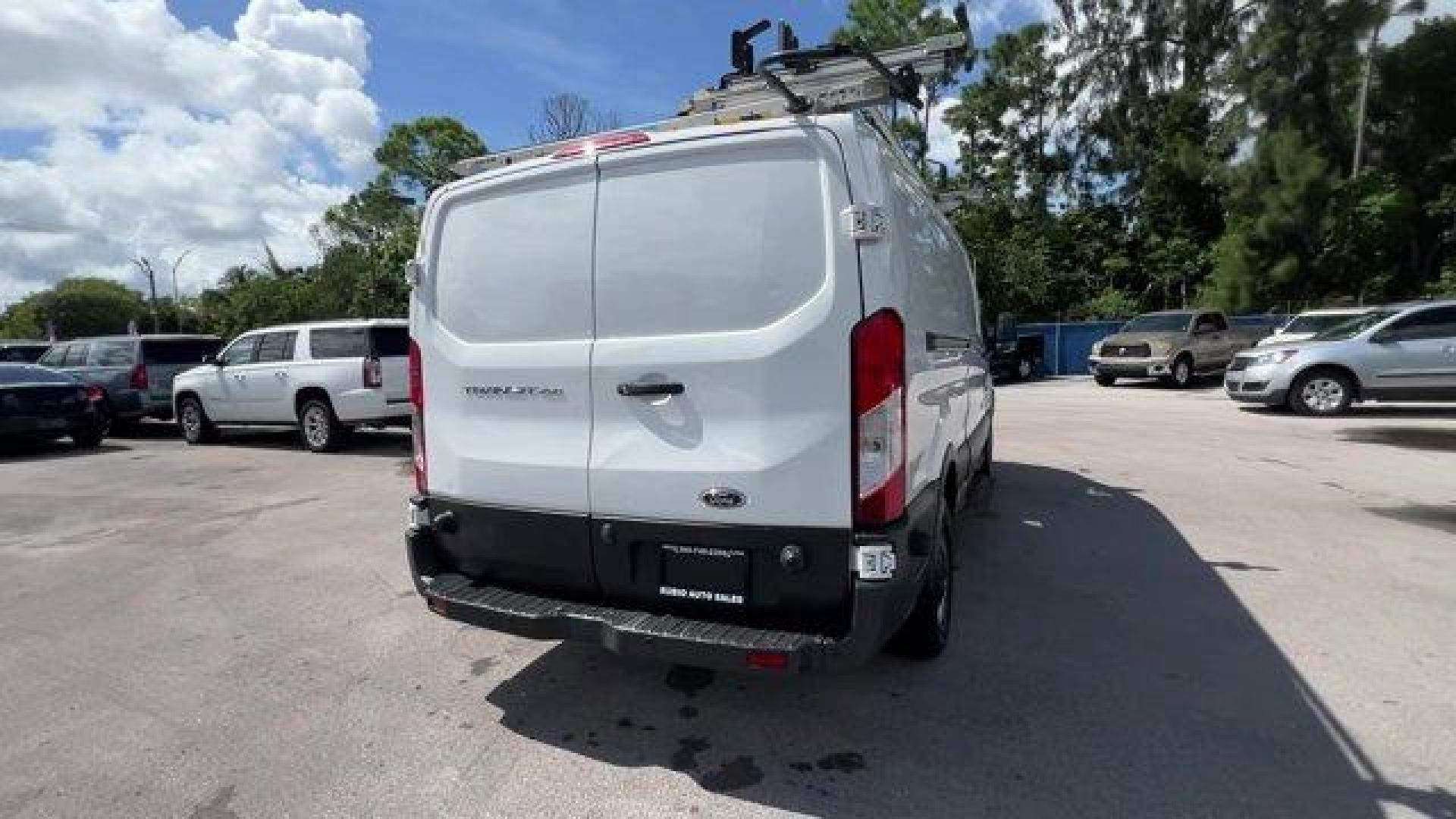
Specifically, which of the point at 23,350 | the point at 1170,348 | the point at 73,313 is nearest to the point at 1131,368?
the point at 1170,348

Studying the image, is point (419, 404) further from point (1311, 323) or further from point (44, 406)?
point (1311, 323)

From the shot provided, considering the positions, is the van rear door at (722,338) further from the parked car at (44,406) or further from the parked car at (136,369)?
the parked car at (136,369)

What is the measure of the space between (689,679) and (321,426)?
30.9ft

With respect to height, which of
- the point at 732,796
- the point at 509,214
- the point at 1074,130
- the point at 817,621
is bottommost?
the point at 732,796

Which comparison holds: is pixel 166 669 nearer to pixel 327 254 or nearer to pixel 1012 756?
pixel 1012 756

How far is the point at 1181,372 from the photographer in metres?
18.9

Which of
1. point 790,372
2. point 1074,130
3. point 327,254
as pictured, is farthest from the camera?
point 327,254

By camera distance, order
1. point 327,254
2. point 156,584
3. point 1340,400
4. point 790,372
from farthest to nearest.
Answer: point 327,254, point 1340,400, point 156,584, point 790,372

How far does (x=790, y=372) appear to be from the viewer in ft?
9.14

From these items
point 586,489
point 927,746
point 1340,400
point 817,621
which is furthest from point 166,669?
point 1340,400

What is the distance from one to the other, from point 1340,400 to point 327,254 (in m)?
49.5

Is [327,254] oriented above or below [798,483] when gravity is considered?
above

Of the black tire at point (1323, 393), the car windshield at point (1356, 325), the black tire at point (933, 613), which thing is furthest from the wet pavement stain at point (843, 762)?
the car windshield at point (1356, 325)

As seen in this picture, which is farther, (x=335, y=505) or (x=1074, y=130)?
(x=1074, y=130)
